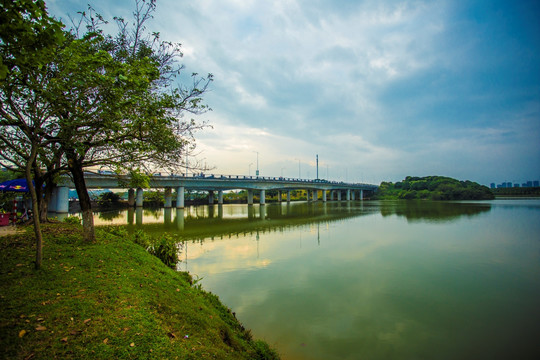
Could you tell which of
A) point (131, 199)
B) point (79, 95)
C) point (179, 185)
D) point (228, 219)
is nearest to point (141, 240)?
point (79, 95)

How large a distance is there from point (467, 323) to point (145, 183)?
10872 mm

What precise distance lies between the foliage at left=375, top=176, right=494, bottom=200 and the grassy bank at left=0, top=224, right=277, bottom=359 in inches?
4038

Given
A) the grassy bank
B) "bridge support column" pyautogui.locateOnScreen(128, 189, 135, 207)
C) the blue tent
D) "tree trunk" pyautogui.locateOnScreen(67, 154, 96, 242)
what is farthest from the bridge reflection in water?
the grassy bank

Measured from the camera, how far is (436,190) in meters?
97.6

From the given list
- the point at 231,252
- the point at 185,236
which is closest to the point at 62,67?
the point at 231,252

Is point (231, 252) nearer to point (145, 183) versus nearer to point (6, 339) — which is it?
point (145, 183)

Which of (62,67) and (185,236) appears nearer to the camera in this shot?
(62,67)

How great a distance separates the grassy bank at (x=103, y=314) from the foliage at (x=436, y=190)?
102563 mm

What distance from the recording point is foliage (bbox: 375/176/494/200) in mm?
86125

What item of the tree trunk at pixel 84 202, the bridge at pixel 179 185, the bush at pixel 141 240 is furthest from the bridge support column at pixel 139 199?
the tree trunk at pixel 84 202

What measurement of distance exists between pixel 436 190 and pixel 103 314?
11355cm

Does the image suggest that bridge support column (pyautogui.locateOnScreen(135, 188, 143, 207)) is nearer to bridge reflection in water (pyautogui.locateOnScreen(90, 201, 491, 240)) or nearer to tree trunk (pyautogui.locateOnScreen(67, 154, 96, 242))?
bridge reflection in water (pyautogui.locateOnScreen(90, 201, 491, 240))

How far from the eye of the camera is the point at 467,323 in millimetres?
6742

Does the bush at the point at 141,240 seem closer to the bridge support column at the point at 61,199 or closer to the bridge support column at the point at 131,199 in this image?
the bridge support column at the point at 61,199
